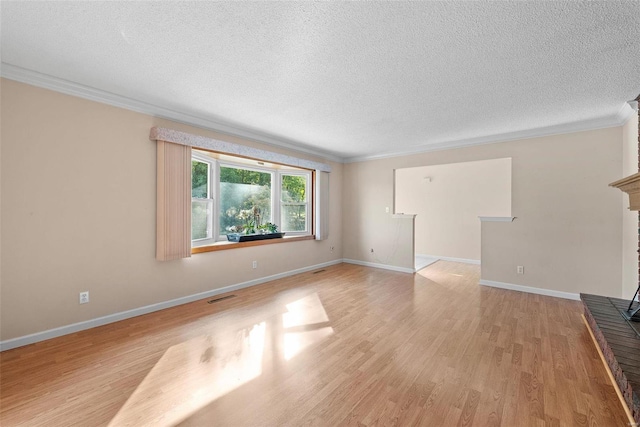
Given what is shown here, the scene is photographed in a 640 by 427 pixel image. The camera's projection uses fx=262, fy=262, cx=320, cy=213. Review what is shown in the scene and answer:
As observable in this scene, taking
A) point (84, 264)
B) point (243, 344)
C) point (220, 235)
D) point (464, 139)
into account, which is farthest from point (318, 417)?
point (464, 139)

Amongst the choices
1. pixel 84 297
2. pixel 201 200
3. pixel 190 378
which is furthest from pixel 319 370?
pixel 201 200

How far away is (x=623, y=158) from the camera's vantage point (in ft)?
11.3

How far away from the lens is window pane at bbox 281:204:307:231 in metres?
5.45

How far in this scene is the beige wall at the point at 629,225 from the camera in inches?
120

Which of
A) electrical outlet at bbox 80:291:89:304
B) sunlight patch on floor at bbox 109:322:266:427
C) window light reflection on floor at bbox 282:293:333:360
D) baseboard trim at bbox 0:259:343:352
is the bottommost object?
sunlight patch on floor at bbox 109:322:266:427

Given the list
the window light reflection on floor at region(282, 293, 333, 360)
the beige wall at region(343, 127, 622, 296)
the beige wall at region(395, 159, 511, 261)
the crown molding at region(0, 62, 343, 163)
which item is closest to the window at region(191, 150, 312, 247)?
the crown molding at region(0, 62, 343, 163)

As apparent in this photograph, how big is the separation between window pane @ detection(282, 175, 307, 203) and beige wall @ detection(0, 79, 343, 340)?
7.70ft

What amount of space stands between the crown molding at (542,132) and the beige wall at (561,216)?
0.27 feet

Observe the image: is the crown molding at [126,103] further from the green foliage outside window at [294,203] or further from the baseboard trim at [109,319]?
the baseboard trim at [109,319]

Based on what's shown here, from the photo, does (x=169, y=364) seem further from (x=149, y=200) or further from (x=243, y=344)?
(x=149, y=200)

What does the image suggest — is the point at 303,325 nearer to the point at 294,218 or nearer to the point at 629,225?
the point at 294,218

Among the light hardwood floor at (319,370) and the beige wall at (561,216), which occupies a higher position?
the beige wall at (561,216)

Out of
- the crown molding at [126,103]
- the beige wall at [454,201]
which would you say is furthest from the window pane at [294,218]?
the beige wall at [454,201]

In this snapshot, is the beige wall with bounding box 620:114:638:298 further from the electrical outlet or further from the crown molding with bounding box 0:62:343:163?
the electrical outlet
